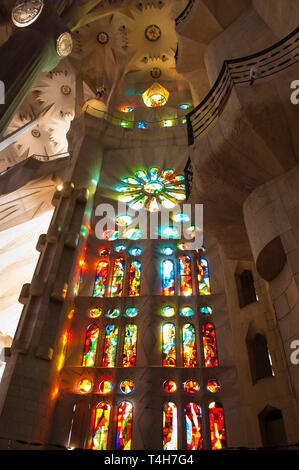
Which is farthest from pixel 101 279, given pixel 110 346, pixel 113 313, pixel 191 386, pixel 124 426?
pixel 124 426

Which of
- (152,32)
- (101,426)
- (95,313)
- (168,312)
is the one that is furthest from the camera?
(152,32)

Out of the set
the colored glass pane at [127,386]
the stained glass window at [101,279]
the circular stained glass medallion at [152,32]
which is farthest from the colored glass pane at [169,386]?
the circular stained glass medallion at [152,32]

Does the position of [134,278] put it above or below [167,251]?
below

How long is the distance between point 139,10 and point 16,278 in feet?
45.6

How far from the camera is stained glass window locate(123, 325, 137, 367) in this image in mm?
9867

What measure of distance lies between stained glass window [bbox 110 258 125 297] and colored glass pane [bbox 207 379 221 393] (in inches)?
149

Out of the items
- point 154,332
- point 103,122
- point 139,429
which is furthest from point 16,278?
point 139,429

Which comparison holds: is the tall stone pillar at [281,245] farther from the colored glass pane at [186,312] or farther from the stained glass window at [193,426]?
the colored glass pane at [186,312]

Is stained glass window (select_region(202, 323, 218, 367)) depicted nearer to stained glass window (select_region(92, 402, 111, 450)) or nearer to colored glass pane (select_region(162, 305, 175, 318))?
colored glass pane (select_region(162, 305, 175, 318))

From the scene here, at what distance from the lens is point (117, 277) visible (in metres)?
12.1

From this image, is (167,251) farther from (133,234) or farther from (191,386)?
(191,386)

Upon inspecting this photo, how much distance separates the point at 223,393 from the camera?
8.88 metres

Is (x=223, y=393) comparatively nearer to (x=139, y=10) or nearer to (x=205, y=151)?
(x=205, y=151)

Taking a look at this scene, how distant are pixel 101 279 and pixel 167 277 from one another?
211 cm
